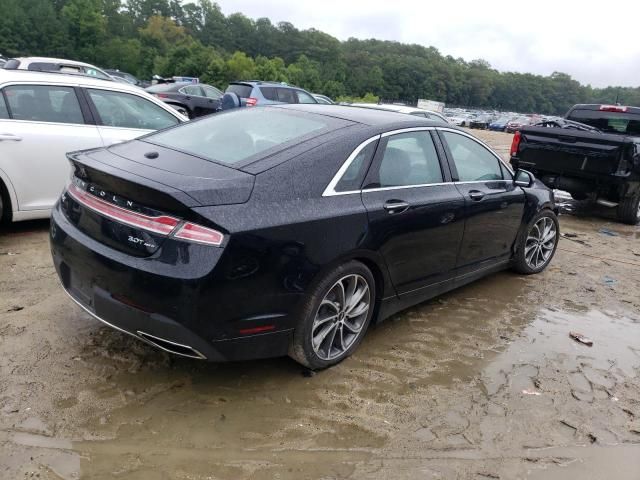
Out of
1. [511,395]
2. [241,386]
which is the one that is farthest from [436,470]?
[241,386]

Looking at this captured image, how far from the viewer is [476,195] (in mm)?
4262

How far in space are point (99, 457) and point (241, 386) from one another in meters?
0.87

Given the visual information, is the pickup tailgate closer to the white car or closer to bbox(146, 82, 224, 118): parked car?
the white car

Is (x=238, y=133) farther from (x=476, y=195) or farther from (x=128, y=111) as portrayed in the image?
(x=128, y=111)

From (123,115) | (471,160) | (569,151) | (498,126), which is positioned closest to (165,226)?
(471,160)

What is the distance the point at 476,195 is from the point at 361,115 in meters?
1.16

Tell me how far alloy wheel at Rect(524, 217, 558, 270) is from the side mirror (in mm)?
484

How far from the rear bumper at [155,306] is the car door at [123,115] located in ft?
9.50

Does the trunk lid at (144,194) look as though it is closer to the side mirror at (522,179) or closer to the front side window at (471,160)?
the front side window at (471,160)

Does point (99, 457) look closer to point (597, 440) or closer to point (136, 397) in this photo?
point (136, 397)

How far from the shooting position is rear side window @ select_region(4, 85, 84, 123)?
5012 mm

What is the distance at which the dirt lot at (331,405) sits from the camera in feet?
8.39

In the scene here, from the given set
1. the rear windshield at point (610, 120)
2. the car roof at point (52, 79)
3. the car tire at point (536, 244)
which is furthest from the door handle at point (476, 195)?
the rear windshield at point (610, 120)

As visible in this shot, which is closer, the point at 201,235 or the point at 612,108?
the point at 201,235
